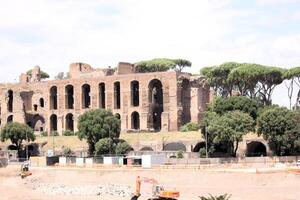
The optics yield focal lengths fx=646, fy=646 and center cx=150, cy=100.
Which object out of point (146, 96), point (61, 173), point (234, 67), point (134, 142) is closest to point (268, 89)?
point (234, 67)

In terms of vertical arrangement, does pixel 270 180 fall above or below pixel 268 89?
below

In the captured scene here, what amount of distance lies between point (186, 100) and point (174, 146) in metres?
21.3

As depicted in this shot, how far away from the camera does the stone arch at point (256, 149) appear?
8914 cm

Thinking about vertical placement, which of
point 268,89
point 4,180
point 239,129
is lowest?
point 4,180

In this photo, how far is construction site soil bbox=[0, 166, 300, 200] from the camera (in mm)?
61562

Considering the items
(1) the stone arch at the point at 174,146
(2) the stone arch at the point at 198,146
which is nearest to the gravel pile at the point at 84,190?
(2) the stone arch at the point at 198,146

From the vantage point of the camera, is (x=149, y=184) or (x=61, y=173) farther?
(x=61, y=173)

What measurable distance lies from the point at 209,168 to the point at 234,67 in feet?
152

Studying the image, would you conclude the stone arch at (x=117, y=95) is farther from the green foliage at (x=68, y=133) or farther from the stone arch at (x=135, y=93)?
the green foliage at (x=68, y=133)

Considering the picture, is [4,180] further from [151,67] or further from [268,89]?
[151,67]

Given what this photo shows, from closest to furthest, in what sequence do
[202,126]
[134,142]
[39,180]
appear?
[39,180]
[202,126]
[134,142]

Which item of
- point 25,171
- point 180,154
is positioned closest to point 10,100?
point 25,171

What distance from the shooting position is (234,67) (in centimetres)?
11681

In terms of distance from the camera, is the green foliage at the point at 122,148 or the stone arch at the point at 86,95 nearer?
the green foliage at the point at 122,148
